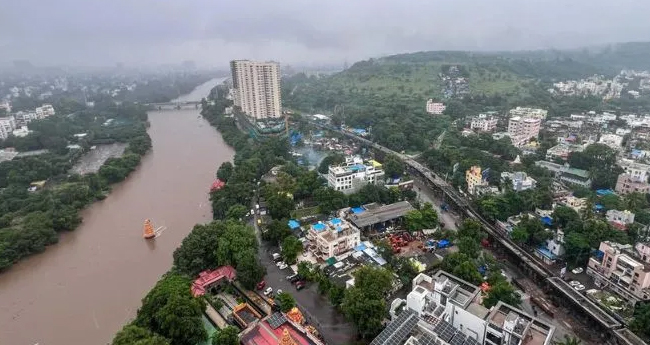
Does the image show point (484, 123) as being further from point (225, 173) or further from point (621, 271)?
point (225, 173)

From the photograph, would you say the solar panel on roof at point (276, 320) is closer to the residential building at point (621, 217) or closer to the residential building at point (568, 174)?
the residential building at point (621, 217)

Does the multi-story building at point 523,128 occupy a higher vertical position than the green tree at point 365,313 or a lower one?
higher

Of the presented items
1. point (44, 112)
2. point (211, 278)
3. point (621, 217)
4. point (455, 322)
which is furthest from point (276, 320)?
point (44, 112)

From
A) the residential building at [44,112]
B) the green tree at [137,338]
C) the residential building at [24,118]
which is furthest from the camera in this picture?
the residential building at [44,112]

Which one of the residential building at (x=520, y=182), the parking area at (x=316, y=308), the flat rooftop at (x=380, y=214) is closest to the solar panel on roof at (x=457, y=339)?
the parking area at (x=316, y=308)

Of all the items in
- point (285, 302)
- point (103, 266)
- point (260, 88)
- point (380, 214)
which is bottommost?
point (103, 266)
